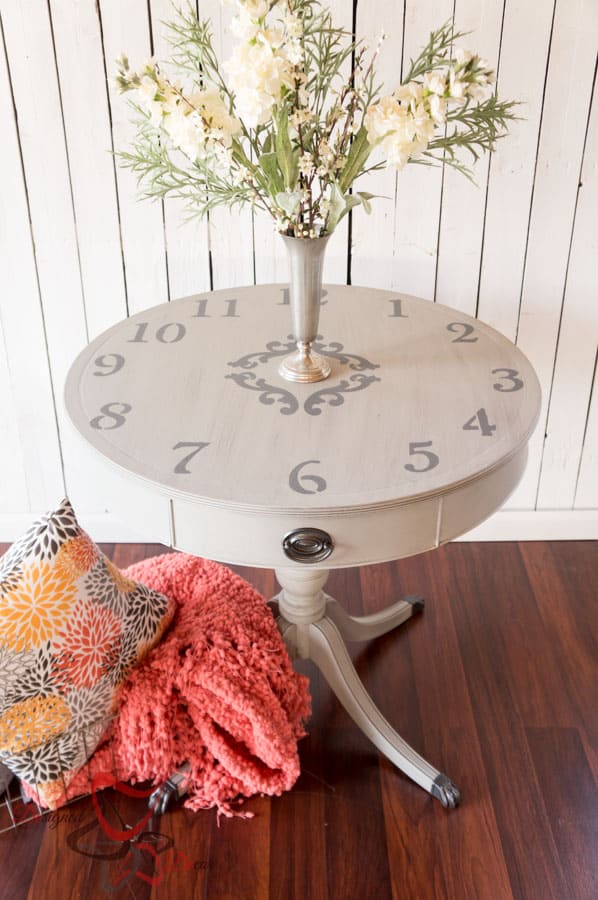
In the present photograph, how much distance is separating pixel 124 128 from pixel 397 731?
1.36 metres

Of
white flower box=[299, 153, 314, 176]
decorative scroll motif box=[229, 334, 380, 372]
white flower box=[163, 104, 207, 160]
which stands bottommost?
decorative scroll motif box=[229, 334, 380, 372]

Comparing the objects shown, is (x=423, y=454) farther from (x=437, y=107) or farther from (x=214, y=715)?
(x=214, y=715)

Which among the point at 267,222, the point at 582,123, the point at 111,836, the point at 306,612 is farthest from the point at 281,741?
the point at 582,123

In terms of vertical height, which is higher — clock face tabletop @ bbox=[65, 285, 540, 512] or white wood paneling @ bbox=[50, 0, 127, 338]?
white wood paneling @ bbox=[50, 0, 127, 338]

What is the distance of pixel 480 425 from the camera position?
1423 millimetres

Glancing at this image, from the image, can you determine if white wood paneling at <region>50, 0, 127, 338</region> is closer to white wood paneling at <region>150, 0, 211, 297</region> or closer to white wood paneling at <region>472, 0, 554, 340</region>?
white wood paneling at <region>150, 0, 211, 297</region>

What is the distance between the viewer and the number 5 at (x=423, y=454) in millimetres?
1327

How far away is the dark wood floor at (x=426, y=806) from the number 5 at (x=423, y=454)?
28.9 inches

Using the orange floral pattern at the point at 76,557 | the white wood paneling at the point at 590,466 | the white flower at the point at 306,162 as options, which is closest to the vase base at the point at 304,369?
the white flower at the point at 306,162

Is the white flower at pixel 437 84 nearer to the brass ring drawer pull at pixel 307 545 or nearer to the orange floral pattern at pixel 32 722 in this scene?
the brass ring drawer pull at pixel 307 545

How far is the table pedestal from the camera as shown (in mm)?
1694

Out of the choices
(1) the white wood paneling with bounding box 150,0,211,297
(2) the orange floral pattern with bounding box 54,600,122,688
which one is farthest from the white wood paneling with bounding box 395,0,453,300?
(2) the orange floral pattern with bounding box 54,600,122,688

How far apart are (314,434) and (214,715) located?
1.85 feet

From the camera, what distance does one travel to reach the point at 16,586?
1.49 m
